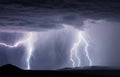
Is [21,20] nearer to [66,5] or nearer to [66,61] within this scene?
[66,5]

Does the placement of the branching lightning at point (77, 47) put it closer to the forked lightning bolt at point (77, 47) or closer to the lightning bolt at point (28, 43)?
the forked lightning bolt at point (77, 47)

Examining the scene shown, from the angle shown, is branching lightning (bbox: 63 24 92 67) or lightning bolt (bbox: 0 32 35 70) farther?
lightning bolt (bbox: 0 32 35 70)

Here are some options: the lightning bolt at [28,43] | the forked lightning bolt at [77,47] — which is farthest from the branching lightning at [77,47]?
the lightning bolt at [28,43]

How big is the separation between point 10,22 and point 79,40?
360 inches

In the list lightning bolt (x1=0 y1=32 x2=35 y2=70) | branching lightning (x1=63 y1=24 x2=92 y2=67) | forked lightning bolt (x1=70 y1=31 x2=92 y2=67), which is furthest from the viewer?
lightning bolt (x1=0 y1=32 x2=35 y2=70)

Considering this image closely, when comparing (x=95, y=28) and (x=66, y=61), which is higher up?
(x=95, y=28)

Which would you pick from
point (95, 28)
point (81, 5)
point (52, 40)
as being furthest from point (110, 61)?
point (81, 5)

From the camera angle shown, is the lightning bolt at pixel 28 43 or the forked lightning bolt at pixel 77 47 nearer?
the forked lightning bolt at pixel 77 47

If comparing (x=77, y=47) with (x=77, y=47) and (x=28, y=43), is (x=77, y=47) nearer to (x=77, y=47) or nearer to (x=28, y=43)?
(x=77, y=47)

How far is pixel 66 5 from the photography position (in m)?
16.9

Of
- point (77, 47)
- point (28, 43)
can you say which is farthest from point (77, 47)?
point (28, 43)

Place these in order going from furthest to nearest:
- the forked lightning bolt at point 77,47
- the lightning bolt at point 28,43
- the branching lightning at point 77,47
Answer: the lightning bolt at point 28,43
the forked lightning bolt at point 77,47
the branching lightning at point 77,47

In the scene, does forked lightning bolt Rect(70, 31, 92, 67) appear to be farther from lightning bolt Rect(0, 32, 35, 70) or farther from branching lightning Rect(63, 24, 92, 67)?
lightning bolt Rect(0, 32, 35, 70)

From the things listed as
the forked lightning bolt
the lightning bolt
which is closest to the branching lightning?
the forked lightning bolt
